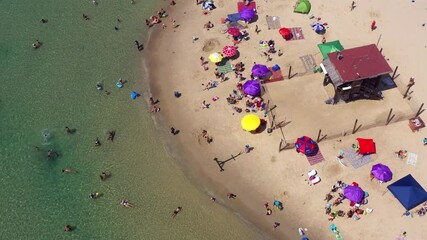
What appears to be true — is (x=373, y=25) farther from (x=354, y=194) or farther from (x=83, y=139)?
(x=83, y=139)

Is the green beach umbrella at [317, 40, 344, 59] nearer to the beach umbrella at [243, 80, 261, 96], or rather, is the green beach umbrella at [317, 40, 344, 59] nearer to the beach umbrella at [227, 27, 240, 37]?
the beach umbrella at [243, 80, 261, 96]

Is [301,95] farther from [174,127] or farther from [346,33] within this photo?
[174,127]

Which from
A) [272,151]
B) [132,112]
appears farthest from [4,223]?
[272,151]

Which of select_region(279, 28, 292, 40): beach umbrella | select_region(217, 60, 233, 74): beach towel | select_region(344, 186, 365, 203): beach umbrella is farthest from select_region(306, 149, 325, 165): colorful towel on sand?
select_region(279, 28, 292, 40): beach umbrella

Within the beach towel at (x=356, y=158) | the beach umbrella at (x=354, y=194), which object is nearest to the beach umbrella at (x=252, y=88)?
the beach towel at (x=356, y=158)

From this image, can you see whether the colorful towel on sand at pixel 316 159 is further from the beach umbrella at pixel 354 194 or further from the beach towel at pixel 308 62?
the beach towel at pixel 308 62

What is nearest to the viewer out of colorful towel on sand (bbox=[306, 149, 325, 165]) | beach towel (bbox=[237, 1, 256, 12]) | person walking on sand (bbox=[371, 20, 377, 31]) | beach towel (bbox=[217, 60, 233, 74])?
colorful towel on sand (bbox=[306, 149, 325, 165])
